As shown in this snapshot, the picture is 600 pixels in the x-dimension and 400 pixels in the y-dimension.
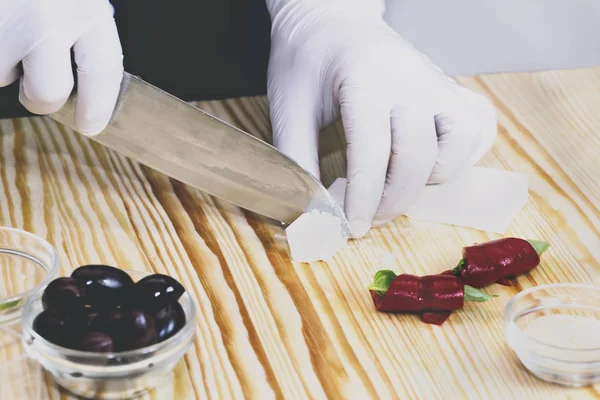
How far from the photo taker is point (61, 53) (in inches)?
42.3

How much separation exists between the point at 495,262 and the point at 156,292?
17.4 inches

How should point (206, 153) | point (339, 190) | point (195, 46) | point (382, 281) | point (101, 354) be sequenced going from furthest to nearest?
point (195, 46)
point (339, 190)
point (206, 153)
point (382, 281)
point (101, 354)

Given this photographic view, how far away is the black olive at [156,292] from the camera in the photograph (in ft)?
2.95

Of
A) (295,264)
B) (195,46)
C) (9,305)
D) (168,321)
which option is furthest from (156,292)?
(195,46)

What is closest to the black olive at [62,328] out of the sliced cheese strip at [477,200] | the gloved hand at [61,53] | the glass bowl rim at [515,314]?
the gloved hand at [61,53]

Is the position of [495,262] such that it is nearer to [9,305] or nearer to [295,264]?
[295,264]

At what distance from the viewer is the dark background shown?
1.51m

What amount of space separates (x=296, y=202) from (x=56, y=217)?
13.1 inches

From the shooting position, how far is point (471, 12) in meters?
1.81

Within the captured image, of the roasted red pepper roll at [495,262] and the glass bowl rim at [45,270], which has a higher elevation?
the roasted red pepper roll at [495,262]

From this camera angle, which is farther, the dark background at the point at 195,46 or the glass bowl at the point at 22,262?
the dark background at the point at 195,46

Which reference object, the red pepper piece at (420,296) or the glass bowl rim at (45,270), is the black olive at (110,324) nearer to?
the glass bowl rim at (45,270)

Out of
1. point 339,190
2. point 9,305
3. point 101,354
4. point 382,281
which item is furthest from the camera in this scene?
point 339,190

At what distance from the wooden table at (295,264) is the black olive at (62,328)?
83mm
